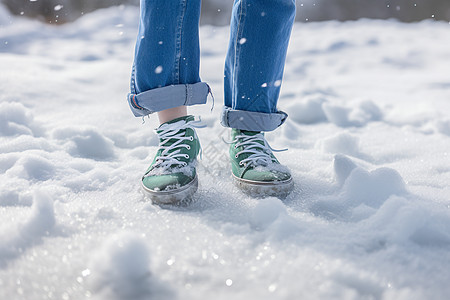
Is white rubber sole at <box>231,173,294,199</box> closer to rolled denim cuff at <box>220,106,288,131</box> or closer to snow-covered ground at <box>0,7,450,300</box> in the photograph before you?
snow-covered ground at <box>0,7,450,300</box>

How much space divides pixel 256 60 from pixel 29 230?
0.69 metres

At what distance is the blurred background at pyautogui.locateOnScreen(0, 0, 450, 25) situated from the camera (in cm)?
397

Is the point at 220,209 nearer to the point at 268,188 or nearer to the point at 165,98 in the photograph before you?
the point at 268,188

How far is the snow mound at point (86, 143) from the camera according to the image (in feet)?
4.13

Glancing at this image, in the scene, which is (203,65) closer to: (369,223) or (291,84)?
(291,84)

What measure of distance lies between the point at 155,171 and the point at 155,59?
0.98ft

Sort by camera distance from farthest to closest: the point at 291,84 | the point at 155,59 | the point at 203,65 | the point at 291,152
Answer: the point at 203,65
the point at 291,84
the point at 291,152
the point at 155,59

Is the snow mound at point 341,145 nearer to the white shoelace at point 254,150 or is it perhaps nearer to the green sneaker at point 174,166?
the white shoelace at point 254,150

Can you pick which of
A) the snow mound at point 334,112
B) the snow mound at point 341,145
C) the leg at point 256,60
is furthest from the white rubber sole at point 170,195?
the snow mound at point 334,112

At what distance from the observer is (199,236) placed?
28.2 inches

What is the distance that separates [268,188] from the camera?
0.92 m

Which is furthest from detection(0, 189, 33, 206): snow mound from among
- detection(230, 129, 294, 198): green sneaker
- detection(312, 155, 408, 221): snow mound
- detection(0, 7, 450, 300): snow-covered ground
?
detection(312, 155, 408, 221): snow mound

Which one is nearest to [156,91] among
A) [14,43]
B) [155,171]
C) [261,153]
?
[155,171]

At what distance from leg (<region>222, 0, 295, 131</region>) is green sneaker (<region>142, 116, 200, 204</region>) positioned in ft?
0.44
